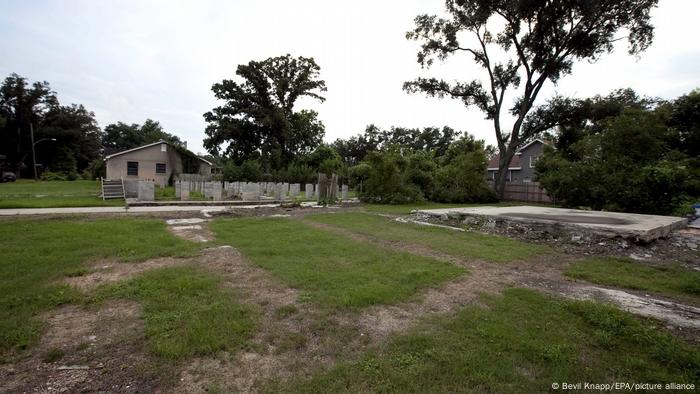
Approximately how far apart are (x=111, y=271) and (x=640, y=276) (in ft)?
26.4

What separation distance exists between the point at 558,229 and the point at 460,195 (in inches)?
486

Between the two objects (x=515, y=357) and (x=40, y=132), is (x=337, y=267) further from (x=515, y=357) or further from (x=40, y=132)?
(x=40, y=132)

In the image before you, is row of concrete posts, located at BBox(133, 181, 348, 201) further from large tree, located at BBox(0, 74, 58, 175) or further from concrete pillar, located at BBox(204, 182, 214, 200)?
large tree, located at BBox(0, 74, 58, 175)

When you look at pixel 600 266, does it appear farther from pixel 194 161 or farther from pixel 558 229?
pixel 194 161

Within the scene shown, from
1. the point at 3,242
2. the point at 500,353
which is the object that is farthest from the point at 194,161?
the point at 500,353

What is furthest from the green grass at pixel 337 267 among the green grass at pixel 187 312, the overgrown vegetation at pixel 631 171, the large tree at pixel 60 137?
the large tree at pixel 60 137

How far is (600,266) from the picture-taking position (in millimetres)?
5617

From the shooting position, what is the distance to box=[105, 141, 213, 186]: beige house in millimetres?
26719

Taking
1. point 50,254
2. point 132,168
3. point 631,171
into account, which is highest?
point 132,168

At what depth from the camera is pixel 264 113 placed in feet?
107

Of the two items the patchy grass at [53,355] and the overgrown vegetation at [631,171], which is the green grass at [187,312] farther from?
the overgrown vegetation at [631,171]

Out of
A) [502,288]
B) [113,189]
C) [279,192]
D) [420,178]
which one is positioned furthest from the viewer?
[420,178]

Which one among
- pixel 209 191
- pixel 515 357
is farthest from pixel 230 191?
pixel 515 357

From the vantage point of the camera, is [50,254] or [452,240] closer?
[50,254]
